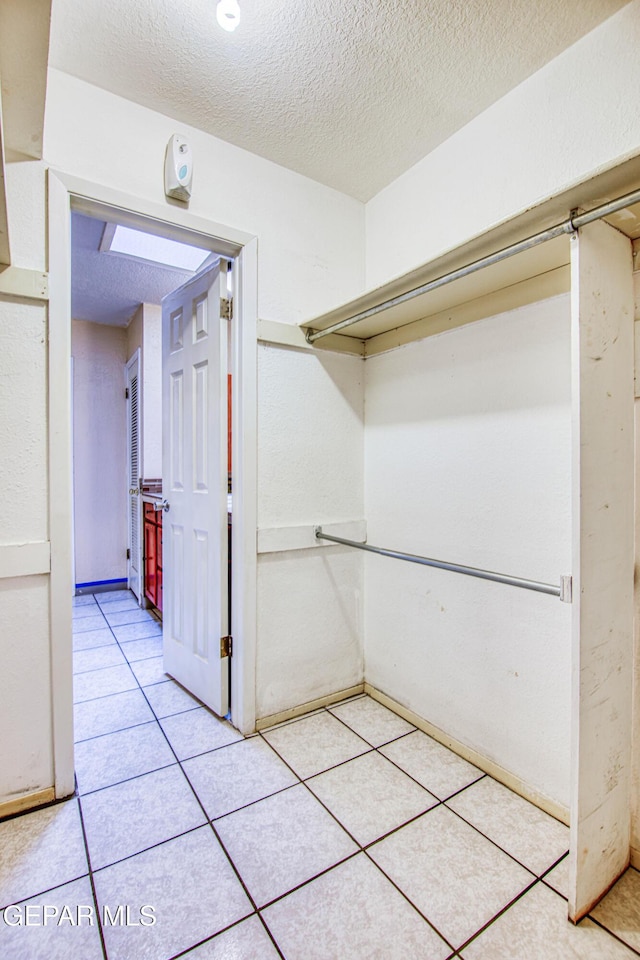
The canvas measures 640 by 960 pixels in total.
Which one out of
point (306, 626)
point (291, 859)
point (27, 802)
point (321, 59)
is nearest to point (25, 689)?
point (27, 802)

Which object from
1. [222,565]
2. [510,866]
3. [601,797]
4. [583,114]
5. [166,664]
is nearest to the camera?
[601,797]

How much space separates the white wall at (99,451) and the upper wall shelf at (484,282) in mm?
3080

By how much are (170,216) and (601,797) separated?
235 cm

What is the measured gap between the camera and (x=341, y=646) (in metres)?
2.29

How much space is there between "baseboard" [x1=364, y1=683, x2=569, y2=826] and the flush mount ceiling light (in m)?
2.58

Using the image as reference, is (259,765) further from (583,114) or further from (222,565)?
(583,114)

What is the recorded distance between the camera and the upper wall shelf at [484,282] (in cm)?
111

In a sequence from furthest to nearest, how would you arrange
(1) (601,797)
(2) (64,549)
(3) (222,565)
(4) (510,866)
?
(3) (222,565)
(2) (64,549)
(4) (510,866)
(1) (601,797)

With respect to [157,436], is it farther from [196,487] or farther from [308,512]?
[308,512]

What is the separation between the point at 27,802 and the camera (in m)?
1.54

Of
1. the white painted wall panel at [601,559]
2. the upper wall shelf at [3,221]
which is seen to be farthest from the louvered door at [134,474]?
the white painted wall panel at [601,559]

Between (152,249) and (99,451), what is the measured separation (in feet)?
6.92

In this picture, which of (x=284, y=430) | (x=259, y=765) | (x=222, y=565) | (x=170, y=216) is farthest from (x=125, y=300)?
(x=259, y=765)

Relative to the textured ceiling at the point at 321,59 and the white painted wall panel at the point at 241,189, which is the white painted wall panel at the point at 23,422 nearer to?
the white painted wall panel at the point at 241,189
